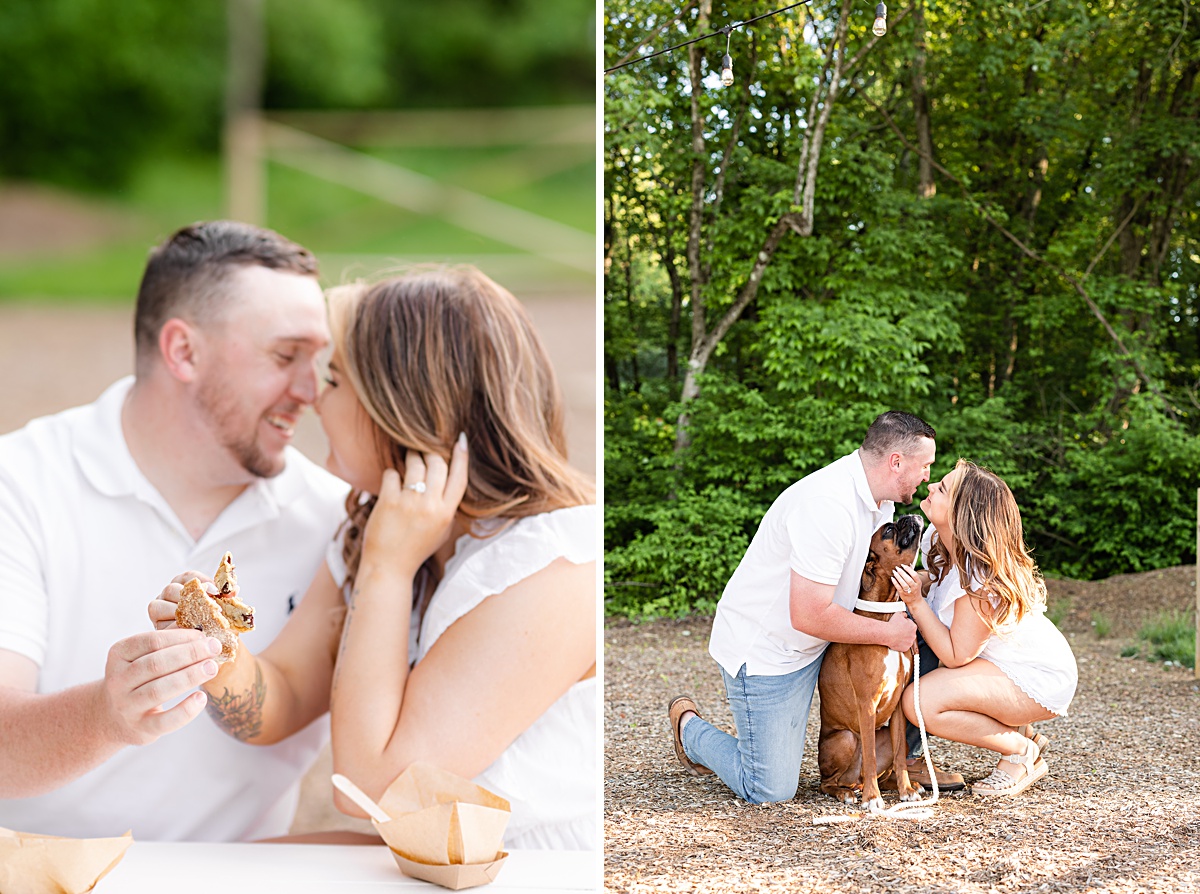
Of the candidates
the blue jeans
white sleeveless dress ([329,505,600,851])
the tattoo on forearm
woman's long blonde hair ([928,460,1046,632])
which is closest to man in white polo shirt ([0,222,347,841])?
the tattoo on forearm

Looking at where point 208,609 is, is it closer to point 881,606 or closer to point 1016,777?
point 881,606

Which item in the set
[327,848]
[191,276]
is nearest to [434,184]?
[191,276]

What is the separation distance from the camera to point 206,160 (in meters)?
4.28

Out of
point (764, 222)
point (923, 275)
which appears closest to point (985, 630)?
point (764, 222)

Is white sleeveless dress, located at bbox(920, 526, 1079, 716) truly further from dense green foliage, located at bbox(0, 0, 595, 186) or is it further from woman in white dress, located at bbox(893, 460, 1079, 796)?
dense green foliage, located at bbox(0, 0, 595, 186)

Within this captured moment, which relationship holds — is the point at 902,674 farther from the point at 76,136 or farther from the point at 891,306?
the point at 891,306

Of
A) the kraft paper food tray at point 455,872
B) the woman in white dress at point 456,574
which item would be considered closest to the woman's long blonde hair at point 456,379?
the woman in white dress at point 456,574

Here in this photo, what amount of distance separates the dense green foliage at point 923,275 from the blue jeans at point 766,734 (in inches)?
144

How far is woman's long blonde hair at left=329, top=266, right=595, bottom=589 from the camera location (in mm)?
1984

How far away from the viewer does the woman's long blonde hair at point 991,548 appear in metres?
2.84

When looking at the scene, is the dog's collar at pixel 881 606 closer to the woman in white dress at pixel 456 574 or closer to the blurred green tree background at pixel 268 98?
the woman in white dress at pixel 456 574

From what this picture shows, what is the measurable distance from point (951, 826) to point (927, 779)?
29 cm

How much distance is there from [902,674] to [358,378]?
1.77 meters

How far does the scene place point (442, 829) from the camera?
1737mm
